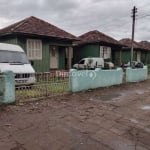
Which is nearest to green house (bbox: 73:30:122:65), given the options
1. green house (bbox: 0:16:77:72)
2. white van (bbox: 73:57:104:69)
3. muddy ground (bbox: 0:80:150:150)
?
white van (bbox: 73:57:104:69)

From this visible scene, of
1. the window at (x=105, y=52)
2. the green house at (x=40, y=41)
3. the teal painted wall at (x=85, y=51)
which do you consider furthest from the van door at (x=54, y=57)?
the window at (x=105, y=52)

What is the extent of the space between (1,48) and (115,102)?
621 centimetres

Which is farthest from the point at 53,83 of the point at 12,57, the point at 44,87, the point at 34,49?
the point at 34,49

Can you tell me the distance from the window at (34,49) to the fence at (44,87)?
649 centimetres

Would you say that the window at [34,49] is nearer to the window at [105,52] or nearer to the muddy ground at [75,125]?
the muddy ground at [75,125]

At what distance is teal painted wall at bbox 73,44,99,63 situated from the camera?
24.5 m

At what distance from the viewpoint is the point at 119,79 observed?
14.5 metres

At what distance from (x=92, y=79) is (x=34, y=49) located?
6.51 meters

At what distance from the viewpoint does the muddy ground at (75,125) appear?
475 cm

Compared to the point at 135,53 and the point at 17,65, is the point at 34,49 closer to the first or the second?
the point at 17,65

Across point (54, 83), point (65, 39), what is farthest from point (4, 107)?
point (65, 39)

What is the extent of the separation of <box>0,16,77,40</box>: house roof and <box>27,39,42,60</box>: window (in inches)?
30.8

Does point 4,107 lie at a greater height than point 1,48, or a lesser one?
lesser

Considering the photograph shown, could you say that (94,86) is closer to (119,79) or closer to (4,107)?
(119,79)
